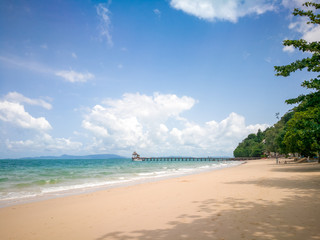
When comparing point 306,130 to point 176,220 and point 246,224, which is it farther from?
point 176,220

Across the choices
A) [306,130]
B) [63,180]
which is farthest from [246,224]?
[63,180]

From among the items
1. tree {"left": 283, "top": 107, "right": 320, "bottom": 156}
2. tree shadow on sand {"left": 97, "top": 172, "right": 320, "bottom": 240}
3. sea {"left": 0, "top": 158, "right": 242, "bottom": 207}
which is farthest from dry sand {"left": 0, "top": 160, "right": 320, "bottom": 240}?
sea {"left": 0, "top": 158, "right": 242, "bottom": 207}

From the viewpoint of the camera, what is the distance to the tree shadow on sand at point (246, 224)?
15.1 ft

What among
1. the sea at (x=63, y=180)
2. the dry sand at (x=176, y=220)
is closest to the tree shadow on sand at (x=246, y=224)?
the dry sand at (x=176, y=220)

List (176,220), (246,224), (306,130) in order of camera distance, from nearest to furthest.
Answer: (246,224), (176,220), (306,130)

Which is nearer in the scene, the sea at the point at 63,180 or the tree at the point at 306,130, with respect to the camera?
the tree at the point at 306,130

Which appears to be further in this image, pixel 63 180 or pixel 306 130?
pixel 63 180

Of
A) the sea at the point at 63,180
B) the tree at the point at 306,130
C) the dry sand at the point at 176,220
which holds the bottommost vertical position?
the sea at the point at 63,180

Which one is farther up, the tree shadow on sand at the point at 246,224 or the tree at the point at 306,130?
the tree at the point at 306,130

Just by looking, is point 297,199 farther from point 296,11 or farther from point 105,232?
point 296,11

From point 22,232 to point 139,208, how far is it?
3.81m

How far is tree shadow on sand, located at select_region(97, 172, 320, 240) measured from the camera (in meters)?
4.60

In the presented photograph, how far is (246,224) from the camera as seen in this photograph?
17.2ft

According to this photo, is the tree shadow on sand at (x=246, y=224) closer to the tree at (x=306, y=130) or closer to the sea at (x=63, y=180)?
the tree at (x=306, y=130)
